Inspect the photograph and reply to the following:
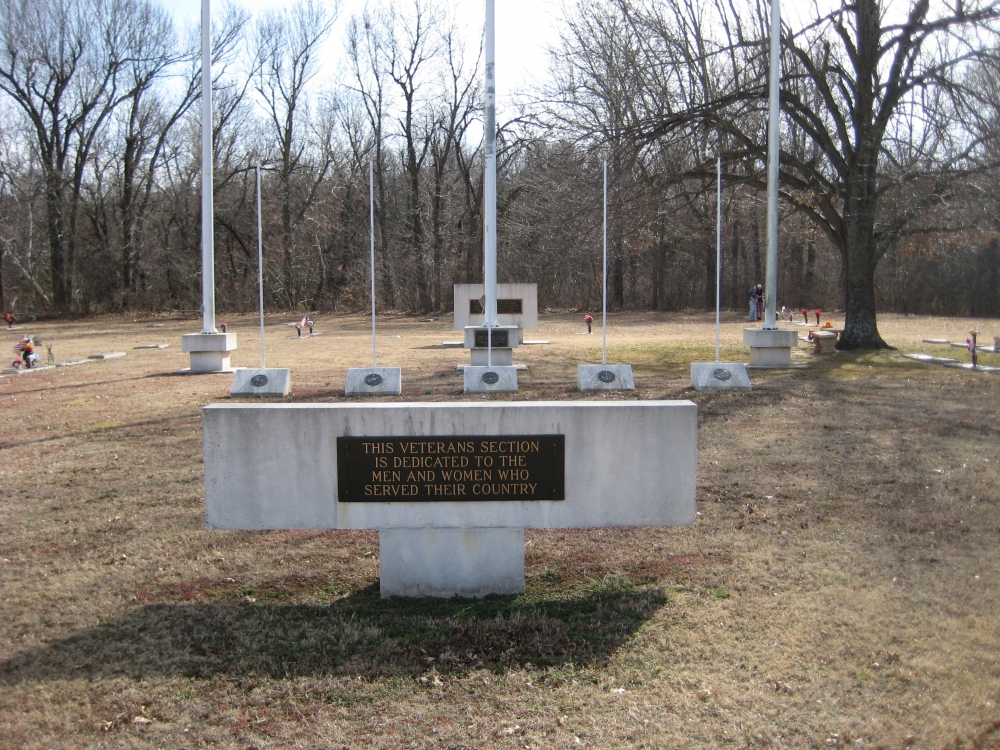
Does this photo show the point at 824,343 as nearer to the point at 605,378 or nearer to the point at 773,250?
the point at 773,250

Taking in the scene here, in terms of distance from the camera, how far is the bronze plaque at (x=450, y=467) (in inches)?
186

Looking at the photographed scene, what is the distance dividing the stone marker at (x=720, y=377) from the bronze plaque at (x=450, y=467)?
8587 mm

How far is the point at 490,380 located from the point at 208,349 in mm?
6024

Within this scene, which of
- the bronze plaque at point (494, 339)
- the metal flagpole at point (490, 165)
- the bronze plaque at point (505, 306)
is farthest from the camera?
the bronze plaque at point (505, 306)

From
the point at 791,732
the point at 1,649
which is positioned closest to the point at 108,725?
the point at 1,649

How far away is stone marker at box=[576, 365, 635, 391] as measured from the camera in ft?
42.1

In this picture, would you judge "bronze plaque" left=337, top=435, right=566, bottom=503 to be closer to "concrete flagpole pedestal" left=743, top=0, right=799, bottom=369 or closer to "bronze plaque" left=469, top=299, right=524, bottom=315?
"concrete flagpole pedestal" left=743, top=0, right=799, bottom=369

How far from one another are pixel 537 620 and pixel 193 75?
42.2m

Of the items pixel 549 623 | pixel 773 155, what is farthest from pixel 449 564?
pixel 773 155

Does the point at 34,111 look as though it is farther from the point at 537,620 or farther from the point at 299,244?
the point at 537,620

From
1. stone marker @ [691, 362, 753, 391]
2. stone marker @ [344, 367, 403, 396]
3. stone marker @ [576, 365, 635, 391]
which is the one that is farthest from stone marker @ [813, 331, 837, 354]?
stone marker @ [344, 367, 403, 396]

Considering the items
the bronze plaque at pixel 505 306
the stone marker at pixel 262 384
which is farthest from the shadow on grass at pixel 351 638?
the bronze plaque at pixel 505 306

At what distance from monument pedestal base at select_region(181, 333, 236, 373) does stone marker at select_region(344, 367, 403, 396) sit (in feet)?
13.5

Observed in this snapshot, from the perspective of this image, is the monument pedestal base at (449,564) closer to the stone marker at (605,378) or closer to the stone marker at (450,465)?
the stone marker at (450,465)
